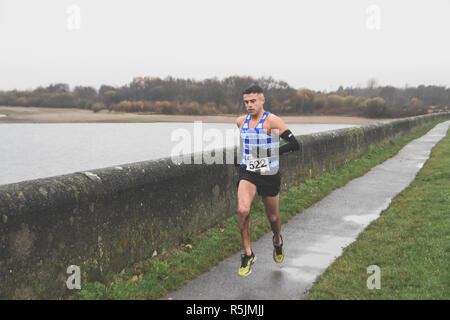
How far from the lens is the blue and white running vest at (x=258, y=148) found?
473 centimetres

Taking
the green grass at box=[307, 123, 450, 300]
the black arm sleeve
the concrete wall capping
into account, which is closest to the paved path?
the green grass at box=[307, 123, 450, 300]

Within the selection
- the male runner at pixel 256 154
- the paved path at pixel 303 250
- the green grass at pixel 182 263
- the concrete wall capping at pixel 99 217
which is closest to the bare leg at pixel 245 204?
the male runner at pixel 256 154

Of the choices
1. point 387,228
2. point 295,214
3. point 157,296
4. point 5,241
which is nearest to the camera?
point 5,241

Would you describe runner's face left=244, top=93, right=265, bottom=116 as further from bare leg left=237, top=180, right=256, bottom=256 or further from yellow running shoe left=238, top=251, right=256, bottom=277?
yellow running shoe left=238, top=251, right=256, bottom=277

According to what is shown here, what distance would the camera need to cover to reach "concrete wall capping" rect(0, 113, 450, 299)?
366cm

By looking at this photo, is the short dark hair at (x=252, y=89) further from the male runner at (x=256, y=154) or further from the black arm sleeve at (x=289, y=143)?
the black arm sleeve at (x=289, y=143)

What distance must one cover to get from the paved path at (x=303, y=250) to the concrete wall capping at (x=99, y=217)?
2.56 ft

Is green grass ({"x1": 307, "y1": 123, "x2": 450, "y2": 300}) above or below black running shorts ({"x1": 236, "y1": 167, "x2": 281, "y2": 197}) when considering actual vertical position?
below

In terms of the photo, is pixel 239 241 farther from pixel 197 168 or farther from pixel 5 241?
pixel 5 241

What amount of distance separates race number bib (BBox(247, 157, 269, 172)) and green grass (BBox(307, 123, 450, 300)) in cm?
128

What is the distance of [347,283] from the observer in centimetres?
462

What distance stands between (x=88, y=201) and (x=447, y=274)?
3.67 metres

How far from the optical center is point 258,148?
4.77 metres
